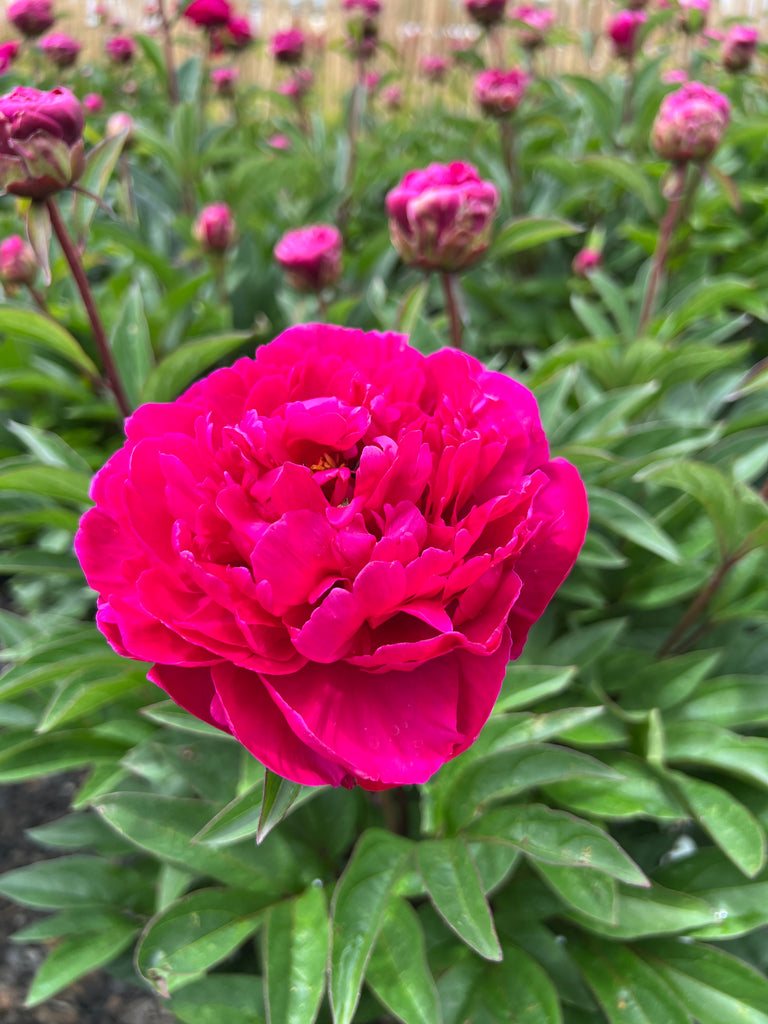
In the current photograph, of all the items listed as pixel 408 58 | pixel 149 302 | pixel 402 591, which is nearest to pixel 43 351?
pixel 149 302

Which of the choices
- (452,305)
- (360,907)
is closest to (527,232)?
(452,305)

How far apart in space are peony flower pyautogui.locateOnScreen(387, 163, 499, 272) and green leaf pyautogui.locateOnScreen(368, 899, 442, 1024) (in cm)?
69

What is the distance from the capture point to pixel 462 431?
1.64 feet

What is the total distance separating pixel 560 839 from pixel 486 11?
173 centimetres

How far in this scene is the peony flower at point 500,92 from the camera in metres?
1.49

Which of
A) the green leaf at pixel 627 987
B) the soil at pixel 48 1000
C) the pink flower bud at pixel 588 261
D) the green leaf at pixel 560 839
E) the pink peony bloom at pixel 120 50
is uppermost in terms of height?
the pink peony bloom at pixel 120 50

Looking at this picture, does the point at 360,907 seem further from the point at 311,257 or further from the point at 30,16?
the point at 30,16

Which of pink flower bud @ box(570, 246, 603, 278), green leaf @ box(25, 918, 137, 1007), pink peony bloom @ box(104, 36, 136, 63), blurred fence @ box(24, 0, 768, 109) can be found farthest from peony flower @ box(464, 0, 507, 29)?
blurred fence @ box(24, 0, 768, 109)

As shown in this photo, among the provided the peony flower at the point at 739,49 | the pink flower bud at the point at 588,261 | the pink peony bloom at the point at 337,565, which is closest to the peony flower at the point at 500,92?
the pink flower bud at the point at 588,261

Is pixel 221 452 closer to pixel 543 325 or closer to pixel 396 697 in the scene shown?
pixel 396 697

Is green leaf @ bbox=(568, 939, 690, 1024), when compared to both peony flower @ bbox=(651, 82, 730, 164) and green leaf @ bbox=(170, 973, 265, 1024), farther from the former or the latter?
peony flower @ bbox=(651, 82, 730, 164)

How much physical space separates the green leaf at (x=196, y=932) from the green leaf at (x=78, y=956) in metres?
0.16

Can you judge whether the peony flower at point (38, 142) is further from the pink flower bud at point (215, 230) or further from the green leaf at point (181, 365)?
the pink flower bud at point (215, 230)

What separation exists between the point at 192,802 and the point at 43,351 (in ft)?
3.16
